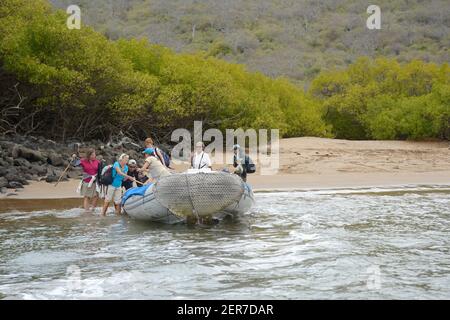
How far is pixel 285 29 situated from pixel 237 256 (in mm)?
116758

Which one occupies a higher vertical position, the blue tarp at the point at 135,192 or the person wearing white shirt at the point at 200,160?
the person wearing white shirt at the point at 200,160

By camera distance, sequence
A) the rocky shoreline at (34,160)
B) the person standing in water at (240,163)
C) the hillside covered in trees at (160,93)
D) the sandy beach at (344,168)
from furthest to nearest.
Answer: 1. the hillside covered in trees at (160,93)
2. the sandy beach at (344,168)
3. the rocky shoreline at (34,160)
4. the person standing in water at (240,163)

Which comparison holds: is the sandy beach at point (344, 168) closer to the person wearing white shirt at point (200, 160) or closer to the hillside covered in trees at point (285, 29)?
the person wearing white shirt at point (200, 160)

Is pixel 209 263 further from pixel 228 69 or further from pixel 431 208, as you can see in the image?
pixel 228 69

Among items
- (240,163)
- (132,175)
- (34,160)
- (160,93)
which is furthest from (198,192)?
(160,93)

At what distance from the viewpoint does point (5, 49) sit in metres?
27.3

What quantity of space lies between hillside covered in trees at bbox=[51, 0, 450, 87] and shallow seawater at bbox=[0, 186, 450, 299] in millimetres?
73688

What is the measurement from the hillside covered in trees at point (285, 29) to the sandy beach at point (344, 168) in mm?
53400

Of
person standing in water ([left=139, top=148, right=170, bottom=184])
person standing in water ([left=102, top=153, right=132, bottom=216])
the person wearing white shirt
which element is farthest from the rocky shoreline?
the person wearing white shirt

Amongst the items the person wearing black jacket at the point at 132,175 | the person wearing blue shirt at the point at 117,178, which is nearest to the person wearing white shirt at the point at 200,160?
the person wearing blue shirt at the point at 117,178

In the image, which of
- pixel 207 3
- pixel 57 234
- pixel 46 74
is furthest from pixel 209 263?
pixel 207 3

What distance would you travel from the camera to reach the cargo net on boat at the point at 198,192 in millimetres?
13406

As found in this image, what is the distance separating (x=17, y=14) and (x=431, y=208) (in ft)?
67.2

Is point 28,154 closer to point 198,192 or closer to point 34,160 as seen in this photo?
point 34,160
